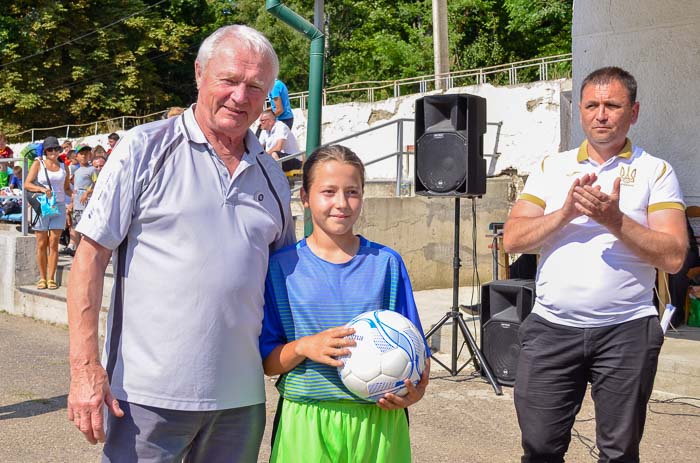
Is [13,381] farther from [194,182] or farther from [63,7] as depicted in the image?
[63,7]

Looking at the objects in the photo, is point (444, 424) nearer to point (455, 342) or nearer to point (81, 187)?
point (455, 342)

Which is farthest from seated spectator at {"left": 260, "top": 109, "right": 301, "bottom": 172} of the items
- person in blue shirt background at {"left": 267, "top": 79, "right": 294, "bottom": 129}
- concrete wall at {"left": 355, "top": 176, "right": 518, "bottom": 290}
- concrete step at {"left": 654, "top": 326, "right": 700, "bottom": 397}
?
concrete step at {"left": 654, "top": 326, "right": 700, "bottom": 397}

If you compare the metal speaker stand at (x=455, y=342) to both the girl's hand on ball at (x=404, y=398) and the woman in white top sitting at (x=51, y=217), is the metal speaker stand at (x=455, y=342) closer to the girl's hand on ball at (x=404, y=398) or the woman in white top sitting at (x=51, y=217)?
the girl's hand on ball at (x=404, y=398)

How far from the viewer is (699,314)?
24.8ft

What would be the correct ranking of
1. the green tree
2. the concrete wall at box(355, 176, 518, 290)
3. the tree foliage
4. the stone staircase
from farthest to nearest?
1. the green tree
2. the tree foliage
3. the concrete wall at box(355, 176, 518, 290)
4. the stone staircase

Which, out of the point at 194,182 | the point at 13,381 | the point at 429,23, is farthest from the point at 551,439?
the point at 429,23

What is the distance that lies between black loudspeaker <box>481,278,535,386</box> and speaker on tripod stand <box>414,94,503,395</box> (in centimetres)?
16

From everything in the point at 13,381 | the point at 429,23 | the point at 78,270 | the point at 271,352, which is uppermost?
the point at 429,23

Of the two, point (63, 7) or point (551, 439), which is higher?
point (63, 7)

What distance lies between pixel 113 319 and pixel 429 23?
114 feet

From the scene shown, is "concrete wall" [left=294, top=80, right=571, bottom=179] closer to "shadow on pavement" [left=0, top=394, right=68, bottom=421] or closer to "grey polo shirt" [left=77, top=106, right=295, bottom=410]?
"shadow on pavement" [left=0, top=394, right=68, bottom=421]

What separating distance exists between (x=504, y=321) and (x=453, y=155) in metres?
1.46

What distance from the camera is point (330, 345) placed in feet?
7.89

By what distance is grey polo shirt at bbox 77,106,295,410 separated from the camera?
2.36 metres
